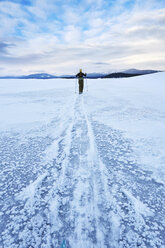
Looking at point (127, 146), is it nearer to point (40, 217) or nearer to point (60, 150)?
point (60, 150)

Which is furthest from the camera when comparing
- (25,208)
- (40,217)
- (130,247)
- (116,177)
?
(116,177)

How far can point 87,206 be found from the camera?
70.6 inches

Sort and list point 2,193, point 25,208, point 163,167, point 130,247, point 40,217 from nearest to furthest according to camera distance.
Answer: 1. point 130,247
2. point 40,217
3. point 25,208
4. point 2,193
5. point 163,167

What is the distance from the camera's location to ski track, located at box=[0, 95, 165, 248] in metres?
1.44

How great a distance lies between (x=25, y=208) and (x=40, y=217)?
0.25 metres

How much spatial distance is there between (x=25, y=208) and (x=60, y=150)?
4.71 feet

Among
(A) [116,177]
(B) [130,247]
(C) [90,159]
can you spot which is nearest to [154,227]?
(B) [130,247]

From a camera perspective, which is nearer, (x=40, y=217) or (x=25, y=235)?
(x=25, y=235)

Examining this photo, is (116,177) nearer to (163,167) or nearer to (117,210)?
(117,210)

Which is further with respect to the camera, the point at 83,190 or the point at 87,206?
the point at 83,190

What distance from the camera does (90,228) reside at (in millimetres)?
1535

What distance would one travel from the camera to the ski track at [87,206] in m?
1.44

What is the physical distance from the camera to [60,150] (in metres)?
3.13

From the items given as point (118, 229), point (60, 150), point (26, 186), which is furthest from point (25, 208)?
point (60, 150)
